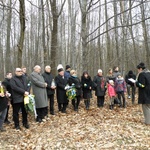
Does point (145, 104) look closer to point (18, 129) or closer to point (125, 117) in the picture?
point (125, 117)

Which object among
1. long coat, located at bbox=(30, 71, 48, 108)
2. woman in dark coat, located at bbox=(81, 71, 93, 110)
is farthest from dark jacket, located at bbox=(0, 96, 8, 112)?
woman in dark coat, located at bbox=(81, 71, 93, 110)

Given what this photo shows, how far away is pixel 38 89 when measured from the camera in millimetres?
8414

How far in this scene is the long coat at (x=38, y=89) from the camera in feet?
27.3

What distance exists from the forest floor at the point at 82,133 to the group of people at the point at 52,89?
47 centimetres

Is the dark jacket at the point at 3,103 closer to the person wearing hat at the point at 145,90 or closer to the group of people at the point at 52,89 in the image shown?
the group of people at the point at 52,89

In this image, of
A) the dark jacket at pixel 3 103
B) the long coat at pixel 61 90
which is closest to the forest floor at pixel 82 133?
the long coat at pixel 61 90

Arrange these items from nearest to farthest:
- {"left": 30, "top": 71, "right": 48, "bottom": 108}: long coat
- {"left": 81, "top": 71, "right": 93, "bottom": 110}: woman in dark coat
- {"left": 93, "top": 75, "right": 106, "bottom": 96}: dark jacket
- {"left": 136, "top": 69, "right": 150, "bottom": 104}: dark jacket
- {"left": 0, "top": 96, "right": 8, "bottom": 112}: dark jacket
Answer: {"left": 0, "top": 96, "right": 8, "bottom": 112}: dark jacket < {"left": 136, "top": 69, "right": 150, "bottom": 104}: dark jacket < {"left": 30, "top": 71, "right": 48, "bottom": 108}: long coat < {"left": 81, "top": 71, "right": 93, "bottom": 110}: woman in dark coat < {"left": 93, "top": 75, "right": 106, "bottom": 96}: dark jacket

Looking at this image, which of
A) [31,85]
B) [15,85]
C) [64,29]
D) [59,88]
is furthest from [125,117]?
[64,29]

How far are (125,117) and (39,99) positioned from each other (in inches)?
138

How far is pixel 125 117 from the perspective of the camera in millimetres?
9117

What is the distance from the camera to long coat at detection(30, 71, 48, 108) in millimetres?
8336

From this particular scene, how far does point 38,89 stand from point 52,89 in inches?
34.1

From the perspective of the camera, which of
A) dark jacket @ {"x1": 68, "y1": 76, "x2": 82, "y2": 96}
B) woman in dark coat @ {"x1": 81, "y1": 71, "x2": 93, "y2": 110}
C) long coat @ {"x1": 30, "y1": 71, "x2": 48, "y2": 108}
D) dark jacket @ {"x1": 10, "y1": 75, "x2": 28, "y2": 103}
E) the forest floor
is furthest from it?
woman in dark coat @ {"x1": 81, "y1": 71, "x2": 93, "y2": 110}

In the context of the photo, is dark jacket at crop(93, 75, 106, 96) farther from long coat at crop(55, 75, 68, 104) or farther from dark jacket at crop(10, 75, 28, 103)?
dark jacket at crop(10, 75, 28, 103)
